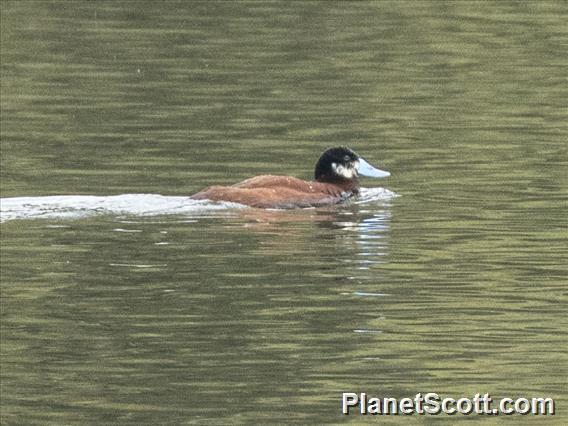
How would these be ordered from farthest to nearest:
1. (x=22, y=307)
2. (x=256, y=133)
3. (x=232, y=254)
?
(x=256, y=133) → (x=232, y=254) → (x=22, y=307)

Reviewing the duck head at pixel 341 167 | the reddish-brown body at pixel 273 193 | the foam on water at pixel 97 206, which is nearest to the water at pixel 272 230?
the foam on water at pixel 97 206

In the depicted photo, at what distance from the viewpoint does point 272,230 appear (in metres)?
18.4

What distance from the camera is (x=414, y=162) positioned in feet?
72.6

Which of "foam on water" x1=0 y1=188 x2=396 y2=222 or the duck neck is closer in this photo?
"foam on water" x1=0 y1=188 x2=396 y2=222

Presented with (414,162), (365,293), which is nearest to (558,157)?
(414,162)

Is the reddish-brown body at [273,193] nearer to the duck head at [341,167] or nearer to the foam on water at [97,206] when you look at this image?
the foam on water at [97,206]

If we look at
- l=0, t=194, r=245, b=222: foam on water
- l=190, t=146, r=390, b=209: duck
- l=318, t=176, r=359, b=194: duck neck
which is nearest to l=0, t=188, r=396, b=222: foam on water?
l=0, t=194, r=245, b=222: foam on water

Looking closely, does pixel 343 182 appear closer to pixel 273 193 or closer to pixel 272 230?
pixel 273 193

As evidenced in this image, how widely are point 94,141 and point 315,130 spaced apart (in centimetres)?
272

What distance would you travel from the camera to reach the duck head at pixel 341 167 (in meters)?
20.9

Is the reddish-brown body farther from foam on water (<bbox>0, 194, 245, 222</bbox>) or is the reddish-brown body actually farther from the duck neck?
the duck neck

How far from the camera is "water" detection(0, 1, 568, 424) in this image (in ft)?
43.0

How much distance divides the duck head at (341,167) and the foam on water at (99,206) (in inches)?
71.2

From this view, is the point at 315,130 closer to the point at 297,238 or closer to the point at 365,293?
the point at 297,238
